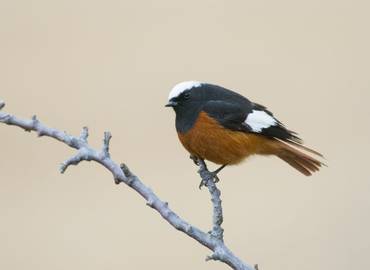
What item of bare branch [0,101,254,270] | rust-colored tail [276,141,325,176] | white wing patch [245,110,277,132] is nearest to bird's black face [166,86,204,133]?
white wing patch [245,110,277,132]

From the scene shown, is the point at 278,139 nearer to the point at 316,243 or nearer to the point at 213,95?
the point at 213,95

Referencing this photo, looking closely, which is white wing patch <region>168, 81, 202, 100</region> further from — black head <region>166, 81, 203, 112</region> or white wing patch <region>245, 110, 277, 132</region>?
white wing patch <region>245, 110, 277, 132</region>

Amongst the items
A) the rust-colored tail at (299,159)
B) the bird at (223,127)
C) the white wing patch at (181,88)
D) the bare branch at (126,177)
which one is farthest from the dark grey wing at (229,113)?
the bare branch at (126,177)

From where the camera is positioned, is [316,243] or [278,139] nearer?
[278,139]

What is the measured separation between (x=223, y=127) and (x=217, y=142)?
6.2 inches

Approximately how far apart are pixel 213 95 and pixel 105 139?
241 centimetres

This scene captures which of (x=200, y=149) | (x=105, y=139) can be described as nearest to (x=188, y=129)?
(x=200, y=149)

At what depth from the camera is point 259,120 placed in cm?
462

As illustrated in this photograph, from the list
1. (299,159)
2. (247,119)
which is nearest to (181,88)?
(247,119)

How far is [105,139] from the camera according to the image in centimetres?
248

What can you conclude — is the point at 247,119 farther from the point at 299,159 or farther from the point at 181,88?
the point at 299,159

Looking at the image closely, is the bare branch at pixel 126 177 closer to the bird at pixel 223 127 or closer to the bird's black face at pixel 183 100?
the bird at pixel 223 127

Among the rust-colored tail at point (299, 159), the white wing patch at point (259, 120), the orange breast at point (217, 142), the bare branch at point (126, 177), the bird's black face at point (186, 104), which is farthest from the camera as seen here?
the rust-colored tail at point (299, 159)

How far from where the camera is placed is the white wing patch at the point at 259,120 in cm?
458
